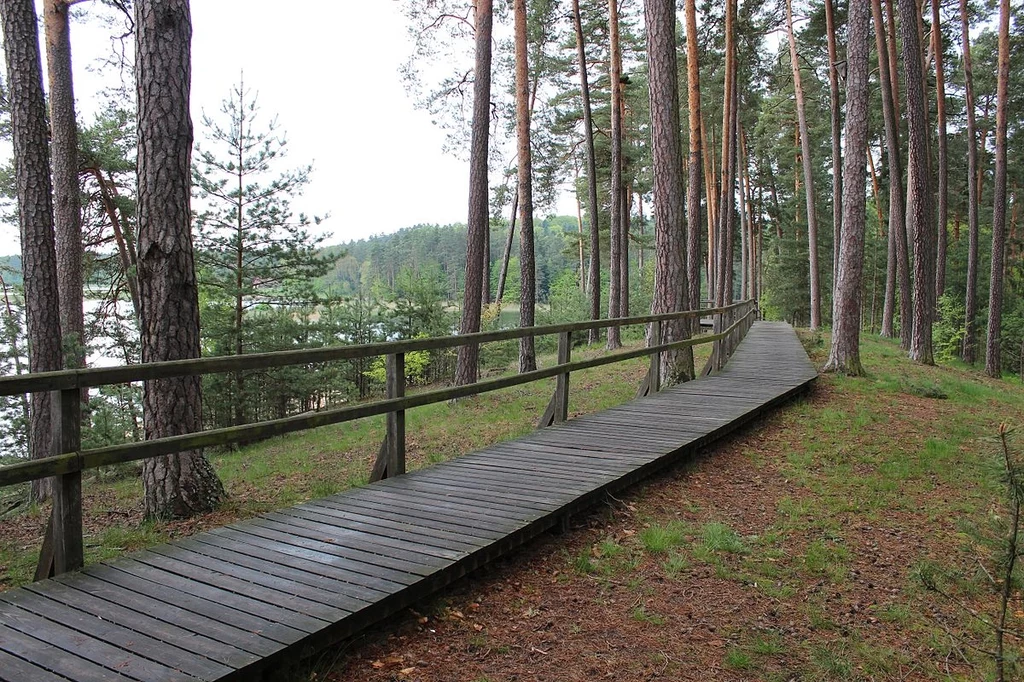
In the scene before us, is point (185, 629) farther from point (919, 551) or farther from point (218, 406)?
point (218, 406)

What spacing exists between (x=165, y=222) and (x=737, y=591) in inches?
189

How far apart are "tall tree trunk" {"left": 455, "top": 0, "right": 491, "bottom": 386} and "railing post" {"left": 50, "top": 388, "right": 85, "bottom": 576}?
29.4ft

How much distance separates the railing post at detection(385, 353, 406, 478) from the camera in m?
4.97

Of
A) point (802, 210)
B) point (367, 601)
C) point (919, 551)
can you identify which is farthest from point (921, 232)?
point (802, 210)

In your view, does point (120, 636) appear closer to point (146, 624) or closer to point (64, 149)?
point (146, 624)

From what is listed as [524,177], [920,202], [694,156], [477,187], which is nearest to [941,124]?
[920,202]

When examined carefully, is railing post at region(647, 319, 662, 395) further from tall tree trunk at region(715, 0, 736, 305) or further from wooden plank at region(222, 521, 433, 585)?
tall tree trunk at region(715, 0, 736, 305)

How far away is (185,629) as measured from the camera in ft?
8.86

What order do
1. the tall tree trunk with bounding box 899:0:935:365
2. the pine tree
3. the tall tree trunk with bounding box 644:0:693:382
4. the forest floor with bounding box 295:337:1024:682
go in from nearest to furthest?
the forest floor with bounding box 295:337:1024:682 < the tall tree trunk with bounding box 644:0:693:382 < the pine tree < the tall tree trunk with bounding box 899:0:935:365

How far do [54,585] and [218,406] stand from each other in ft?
39.7

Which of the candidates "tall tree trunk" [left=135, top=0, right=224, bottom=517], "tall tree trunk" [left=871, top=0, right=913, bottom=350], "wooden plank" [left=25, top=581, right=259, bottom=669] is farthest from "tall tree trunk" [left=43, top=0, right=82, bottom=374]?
"tall tree trunk" [left=871, top=0, right=913, bottom=350]

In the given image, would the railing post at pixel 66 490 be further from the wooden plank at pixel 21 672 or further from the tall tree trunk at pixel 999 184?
the tall tree trunk at pixel 999 184

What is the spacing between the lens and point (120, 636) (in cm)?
263

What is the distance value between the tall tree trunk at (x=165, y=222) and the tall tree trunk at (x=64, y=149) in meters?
5.36
